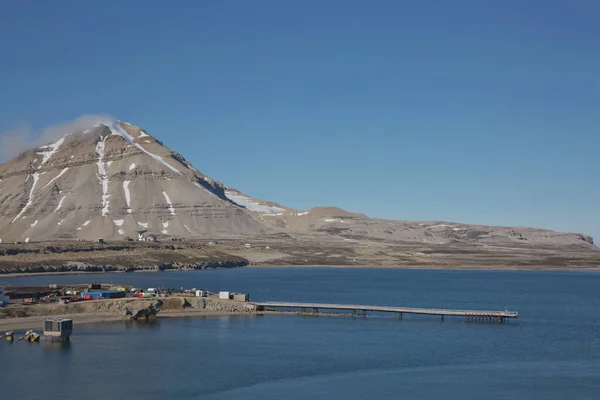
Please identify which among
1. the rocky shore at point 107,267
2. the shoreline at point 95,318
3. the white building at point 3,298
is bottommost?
the shoreline at point 95,318

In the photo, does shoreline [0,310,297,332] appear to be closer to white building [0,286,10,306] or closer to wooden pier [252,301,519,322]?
wooden pier [252,301,519,322]

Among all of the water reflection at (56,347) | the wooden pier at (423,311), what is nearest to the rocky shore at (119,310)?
the wooden pier at (423,311)

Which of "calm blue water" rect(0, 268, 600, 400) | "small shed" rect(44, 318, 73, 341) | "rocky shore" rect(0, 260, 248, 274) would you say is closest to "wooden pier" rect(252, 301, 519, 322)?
"calm blue water" rect(0, 268, 600, 400)

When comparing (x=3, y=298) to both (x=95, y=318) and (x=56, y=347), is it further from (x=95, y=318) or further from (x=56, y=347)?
(x=56, y=347)

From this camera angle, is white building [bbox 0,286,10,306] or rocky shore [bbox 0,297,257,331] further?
white building [bbox 0,286,10,306]

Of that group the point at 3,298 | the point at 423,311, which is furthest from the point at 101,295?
the point at 423,311

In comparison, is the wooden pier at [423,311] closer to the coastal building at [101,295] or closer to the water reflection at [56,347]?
the coastal building at [101,295]

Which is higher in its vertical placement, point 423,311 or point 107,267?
point 107,267

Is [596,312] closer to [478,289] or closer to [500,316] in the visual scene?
[500,316]

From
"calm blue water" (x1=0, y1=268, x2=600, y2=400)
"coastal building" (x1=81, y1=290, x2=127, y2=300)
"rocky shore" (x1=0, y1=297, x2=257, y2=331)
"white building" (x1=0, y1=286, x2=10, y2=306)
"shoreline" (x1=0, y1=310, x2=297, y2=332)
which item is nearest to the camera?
"calm blue water" (x1=0, y1=268, x2=600, y2=400)
